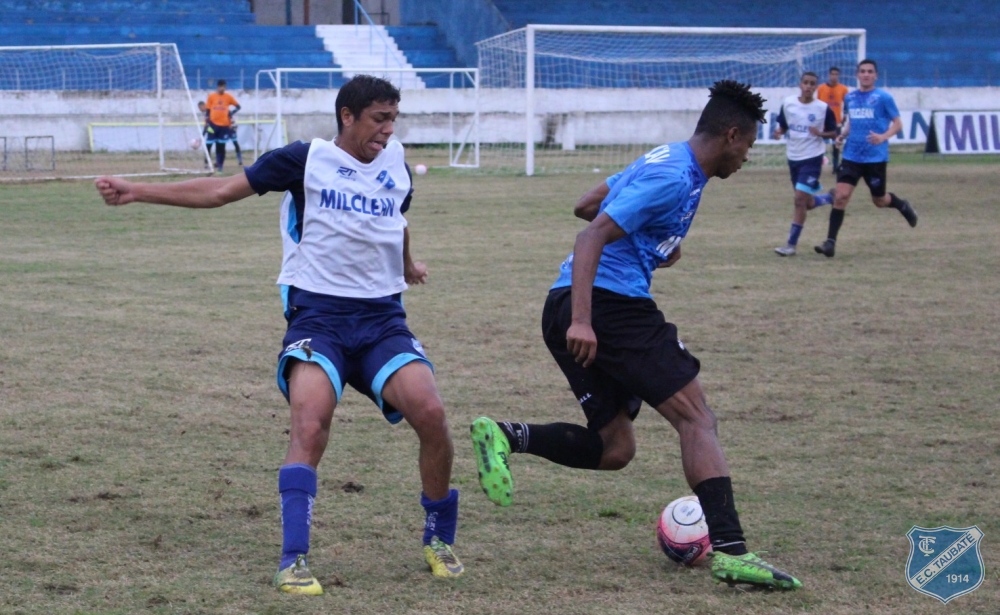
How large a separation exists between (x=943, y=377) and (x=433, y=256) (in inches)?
243

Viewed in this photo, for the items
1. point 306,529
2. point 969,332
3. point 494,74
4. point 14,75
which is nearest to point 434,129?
point 494,74

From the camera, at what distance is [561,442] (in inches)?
172

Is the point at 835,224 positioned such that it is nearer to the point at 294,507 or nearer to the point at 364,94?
the point at 364,94

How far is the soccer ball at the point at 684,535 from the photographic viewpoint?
13.5 ft

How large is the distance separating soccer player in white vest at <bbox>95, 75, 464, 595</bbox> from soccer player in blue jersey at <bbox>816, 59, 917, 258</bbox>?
28.7 ft

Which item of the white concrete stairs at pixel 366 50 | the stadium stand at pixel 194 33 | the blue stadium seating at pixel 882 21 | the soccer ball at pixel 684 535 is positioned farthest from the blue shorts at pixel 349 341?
the blue stadium seating at pixel 882 21

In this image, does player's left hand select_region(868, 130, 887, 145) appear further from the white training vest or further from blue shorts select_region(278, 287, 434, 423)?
blue shorts select_region(278, 287, 434, 423)

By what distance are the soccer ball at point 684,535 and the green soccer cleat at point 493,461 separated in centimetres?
60

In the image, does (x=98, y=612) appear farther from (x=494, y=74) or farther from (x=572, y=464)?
(x=494, y=74)

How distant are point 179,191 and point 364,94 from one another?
2.35 feet

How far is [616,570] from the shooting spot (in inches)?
161

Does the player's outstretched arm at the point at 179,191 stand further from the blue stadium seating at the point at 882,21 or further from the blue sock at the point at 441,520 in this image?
the blue stadium seating at the point at 882,21

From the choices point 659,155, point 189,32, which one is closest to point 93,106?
Answer: point 189,32

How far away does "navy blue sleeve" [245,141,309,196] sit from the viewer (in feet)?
13.2
